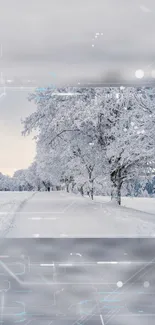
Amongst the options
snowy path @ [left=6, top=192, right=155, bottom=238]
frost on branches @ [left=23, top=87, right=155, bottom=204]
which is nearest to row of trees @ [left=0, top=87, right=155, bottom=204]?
frost on branches @ [left=23, top=87, right=155, bottom=204]

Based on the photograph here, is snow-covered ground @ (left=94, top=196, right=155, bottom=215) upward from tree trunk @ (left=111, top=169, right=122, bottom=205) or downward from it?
downward

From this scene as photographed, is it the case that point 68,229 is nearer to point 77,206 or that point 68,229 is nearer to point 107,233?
point 107,233

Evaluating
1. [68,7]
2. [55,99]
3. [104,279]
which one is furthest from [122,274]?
[55,99]

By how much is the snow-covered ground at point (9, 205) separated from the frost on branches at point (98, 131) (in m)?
0.71

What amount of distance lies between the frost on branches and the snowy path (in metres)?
0.98

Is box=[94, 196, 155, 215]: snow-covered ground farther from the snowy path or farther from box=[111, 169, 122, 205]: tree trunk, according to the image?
the snowy path

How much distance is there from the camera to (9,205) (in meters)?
8.80

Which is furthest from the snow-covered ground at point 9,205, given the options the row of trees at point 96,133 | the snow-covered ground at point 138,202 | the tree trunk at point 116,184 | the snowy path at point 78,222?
the snow-covered ground at point 138,202

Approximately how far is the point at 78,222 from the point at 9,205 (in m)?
1.90

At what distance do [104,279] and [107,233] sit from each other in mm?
3288

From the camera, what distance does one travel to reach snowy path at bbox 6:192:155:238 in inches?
264

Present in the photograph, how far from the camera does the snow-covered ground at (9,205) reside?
7301 mm

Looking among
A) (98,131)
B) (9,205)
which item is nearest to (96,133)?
(98,131)

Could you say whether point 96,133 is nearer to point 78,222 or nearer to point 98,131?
point 98,131
